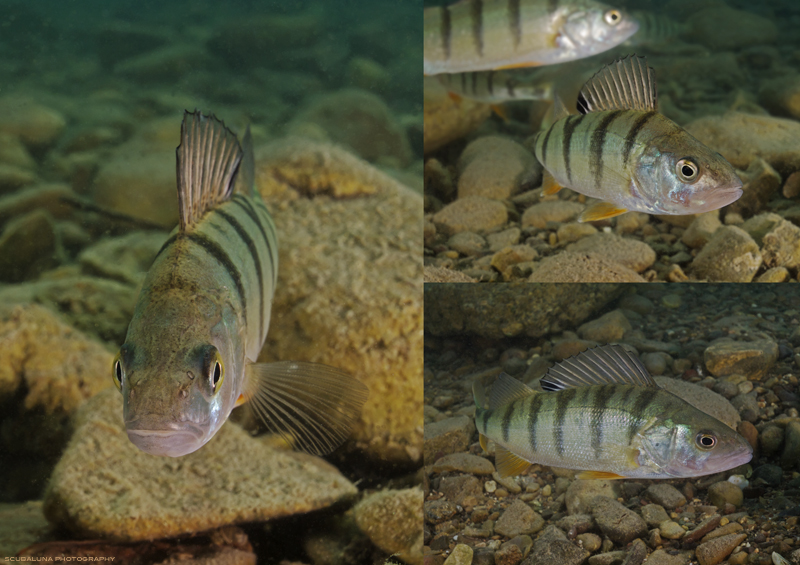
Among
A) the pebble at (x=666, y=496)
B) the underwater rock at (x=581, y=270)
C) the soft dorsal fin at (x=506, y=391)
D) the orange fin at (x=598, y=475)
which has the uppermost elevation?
the underwater rock at (x=581, y=270)

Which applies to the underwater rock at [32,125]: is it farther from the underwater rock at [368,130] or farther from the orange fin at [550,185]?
the orange fin at [550,185]

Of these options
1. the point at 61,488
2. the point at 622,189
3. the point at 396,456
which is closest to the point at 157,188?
the point at 61,488

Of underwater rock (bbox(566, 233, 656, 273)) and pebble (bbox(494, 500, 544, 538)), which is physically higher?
underwater rock (bbox(566, 233, 656, 273))

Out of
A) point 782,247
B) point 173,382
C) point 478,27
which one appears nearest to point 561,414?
point 173,382

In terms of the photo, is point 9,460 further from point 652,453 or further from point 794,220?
point 794,220

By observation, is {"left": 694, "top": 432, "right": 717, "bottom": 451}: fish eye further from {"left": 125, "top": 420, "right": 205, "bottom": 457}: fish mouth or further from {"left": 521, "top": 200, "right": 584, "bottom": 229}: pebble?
{"left": 125, "top": 420, "right": 205, "bottom": 457}: fish mouth

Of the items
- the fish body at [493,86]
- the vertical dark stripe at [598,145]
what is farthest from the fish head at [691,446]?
the fish body at [493,86]

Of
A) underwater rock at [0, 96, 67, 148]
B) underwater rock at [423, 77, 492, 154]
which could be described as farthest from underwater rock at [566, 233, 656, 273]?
underwater rock at [0, 96, 67, 148]
